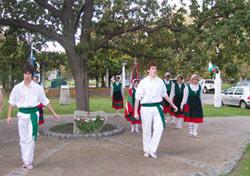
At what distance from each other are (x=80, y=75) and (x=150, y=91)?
458cm

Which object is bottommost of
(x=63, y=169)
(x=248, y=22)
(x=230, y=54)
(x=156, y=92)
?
(x=63, y=169)

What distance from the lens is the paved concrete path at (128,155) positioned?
24.8 feet

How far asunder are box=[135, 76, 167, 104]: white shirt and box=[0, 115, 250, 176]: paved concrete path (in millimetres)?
1266

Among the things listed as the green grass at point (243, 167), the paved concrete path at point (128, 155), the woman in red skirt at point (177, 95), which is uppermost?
the woman in red skirt at point (177, 95)

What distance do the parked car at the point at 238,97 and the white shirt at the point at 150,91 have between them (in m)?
16.2

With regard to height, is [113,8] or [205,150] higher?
[113,8]

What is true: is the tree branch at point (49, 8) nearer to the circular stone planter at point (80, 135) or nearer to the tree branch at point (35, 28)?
the tree branch at point (35, 28)

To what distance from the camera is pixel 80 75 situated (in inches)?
498

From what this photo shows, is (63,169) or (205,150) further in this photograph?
(205,150)

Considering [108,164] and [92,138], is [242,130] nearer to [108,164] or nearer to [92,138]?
[92,138]

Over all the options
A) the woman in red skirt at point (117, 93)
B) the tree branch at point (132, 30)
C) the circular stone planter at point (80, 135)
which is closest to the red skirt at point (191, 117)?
the circular stone planter at point (80, 135)

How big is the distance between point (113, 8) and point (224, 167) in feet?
16.2

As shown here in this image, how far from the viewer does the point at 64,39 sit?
A: 1263cm

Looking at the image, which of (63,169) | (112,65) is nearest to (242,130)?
(63,169)
